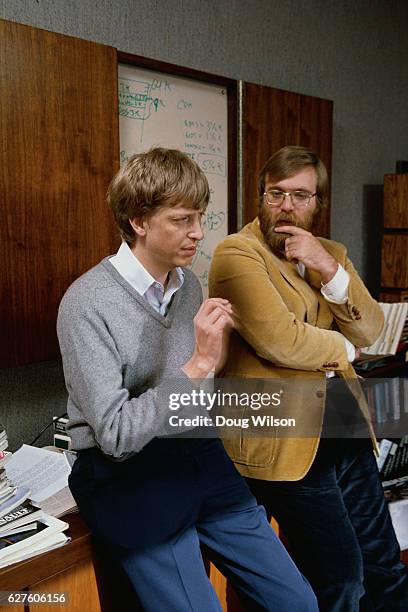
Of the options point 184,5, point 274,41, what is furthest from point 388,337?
point 184,5

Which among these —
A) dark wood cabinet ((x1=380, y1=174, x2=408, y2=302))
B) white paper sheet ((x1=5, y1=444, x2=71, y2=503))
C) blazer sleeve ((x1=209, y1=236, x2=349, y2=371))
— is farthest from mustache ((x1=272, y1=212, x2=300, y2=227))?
dark wood cabinet ((x1=380, y1=174, x2=408, y2=302))

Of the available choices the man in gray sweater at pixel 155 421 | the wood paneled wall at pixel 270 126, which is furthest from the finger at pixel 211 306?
the wood paneled wall at pixel 270 126

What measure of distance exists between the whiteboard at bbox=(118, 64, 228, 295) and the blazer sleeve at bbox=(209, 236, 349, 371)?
2.28ft

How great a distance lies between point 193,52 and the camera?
229cm

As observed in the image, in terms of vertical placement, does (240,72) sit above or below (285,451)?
above

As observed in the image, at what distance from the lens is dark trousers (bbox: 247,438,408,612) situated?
5.06ft

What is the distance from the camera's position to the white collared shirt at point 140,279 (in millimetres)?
1358

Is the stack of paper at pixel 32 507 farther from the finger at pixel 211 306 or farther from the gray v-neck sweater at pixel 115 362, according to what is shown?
the finger at pixel 211 306

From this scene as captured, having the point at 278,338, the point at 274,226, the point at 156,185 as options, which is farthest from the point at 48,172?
the point at 278,338

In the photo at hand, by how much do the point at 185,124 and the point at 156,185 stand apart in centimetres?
101

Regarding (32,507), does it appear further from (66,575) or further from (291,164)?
(291,164)

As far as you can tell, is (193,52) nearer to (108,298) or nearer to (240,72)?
(240,72)

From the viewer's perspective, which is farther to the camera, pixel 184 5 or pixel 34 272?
pixel 184 5

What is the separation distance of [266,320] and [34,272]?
2.07ft
